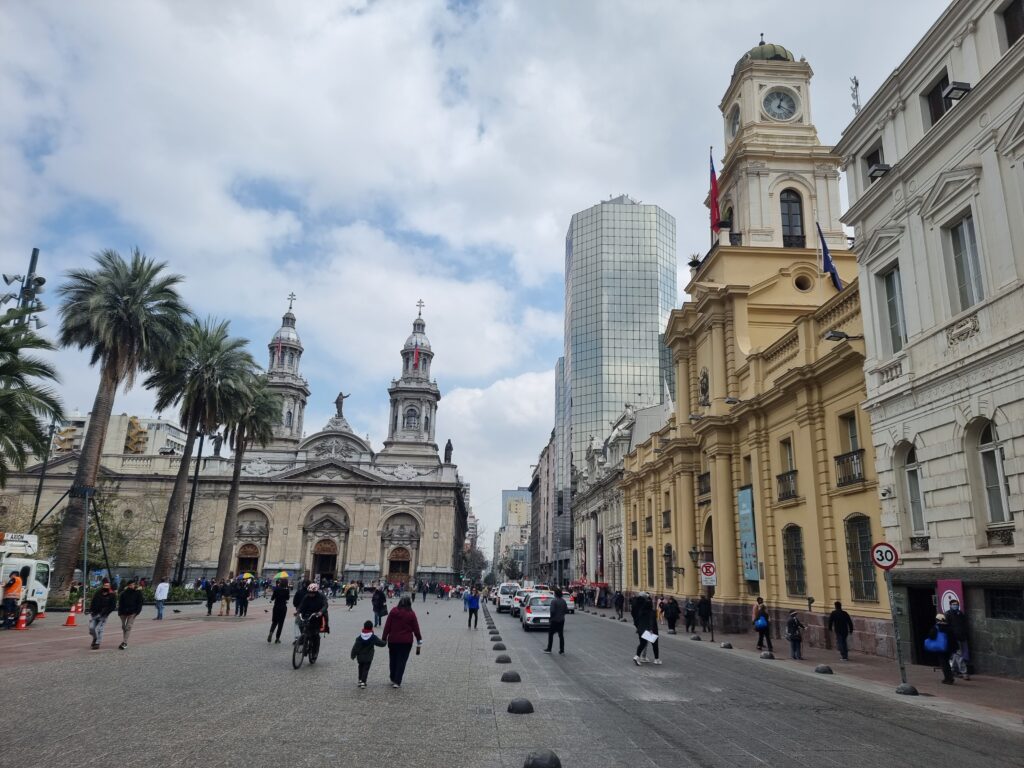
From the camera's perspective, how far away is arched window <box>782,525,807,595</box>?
22719mm

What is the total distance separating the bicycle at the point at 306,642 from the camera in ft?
44.7

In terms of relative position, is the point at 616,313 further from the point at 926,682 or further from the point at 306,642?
the point at 306,642

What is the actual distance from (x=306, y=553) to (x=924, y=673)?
71.9 metres

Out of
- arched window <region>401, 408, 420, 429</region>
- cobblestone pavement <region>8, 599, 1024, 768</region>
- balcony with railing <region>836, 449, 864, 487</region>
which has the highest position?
arched window <region>401, 408, 420, 429</region>

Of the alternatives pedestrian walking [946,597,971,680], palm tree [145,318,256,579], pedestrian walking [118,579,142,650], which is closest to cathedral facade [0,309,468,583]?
palm tree [145,318,256,579]

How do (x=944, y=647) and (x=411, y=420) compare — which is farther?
(x=411, y=420)

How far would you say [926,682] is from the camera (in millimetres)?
13250

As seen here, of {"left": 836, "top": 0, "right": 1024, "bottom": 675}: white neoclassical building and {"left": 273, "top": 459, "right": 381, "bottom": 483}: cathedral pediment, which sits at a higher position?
{"left": 273, "top": 459, "right": 381, "bottom": 483}: cathedral pediment

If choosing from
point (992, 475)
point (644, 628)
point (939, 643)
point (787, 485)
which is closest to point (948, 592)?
point (939, 643)

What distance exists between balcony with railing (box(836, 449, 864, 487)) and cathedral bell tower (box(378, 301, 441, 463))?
68982 mm

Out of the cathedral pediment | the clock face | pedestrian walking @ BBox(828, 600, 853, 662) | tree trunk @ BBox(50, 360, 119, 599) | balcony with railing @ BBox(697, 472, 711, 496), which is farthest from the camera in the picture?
the cathedral pediment

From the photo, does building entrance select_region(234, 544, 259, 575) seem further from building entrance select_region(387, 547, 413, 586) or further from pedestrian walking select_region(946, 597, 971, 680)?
pedestrian walking select_region(946, 597, 971, 680)

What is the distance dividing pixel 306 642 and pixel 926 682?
11737 millimetres

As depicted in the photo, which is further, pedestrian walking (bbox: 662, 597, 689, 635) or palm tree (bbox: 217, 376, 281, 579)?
palm tree (bbox: 217, 376, 281, 579)
